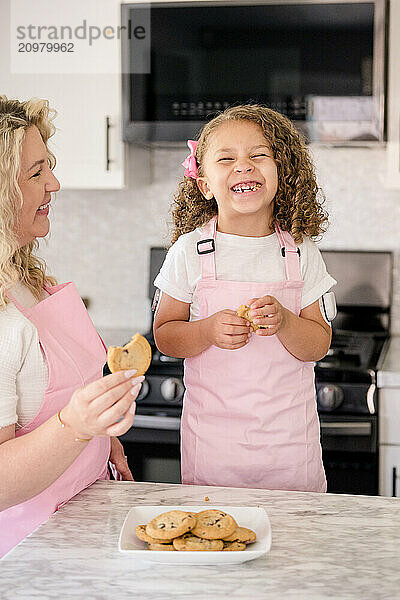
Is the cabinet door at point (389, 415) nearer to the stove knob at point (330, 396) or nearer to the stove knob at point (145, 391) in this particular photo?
the stove knob at point (330, 396)

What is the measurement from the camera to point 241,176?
1.57m

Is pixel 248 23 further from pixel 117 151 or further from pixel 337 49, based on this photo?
pixel 117 151

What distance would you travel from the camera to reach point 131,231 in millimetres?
2941

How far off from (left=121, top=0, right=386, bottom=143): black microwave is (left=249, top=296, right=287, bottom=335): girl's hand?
112 centimetres

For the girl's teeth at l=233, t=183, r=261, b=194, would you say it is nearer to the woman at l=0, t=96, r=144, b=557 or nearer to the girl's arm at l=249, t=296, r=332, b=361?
the girl's arm at l=249, t=296, r=332, b=361

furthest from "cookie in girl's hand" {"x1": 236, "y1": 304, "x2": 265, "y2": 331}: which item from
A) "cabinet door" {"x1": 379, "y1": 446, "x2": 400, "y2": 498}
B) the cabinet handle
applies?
the cabinet handle

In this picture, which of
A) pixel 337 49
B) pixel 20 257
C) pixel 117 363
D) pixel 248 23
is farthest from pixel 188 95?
pixel 117 363

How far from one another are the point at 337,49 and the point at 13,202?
1.46 metres

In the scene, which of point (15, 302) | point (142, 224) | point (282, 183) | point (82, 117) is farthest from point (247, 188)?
point (142, 224)

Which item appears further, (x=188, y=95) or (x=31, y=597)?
(x=188, y=95)

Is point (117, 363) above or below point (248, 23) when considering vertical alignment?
below

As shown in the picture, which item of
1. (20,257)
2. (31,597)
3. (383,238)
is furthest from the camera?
(383,238)

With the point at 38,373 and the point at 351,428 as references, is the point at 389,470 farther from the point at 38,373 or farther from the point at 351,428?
the point at 38,373

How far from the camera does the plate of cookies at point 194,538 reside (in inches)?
39.2
